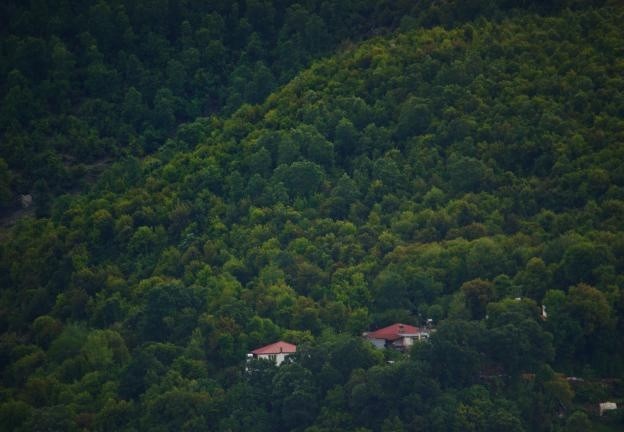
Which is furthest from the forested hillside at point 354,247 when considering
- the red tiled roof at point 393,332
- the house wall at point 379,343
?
the house wall at point 379,343

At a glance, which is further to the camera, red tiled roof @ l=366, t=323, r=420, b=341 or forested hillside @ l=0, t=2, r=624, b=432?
red tiled roof @ l=366, t=323, r=420, b=341

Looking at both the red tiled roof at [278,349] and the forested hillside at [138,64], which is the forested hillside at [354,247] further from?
the red tiled roof at [278,349]

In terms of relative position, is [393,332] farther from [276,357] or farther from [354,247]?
[354,247]

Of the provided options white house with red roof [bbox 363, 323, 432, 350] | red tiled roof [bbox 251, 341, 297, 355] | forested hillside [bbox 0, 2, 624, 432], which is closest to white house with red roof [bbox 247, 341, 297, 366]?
red tiled roof [bbox 251, 341, 297, 355]

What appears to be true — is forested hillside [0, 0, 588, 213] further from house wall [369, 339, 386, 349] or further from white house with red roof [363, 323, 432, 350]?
house wall [369, 339, 386, 349]

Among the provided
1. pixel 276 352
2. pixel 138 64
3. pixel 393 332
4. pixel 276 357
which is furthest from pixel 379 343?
pixel 138 64

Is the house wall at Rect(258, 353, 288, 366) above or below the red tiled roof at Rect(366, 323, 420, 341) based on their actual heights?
below

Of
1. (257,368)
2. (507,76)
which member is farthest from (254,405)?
(507,76)
